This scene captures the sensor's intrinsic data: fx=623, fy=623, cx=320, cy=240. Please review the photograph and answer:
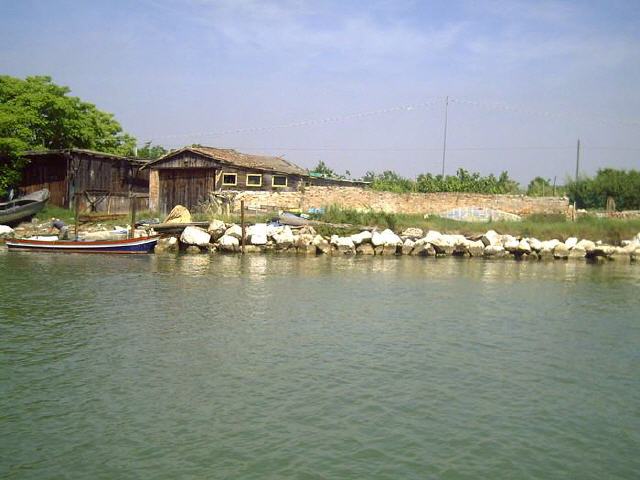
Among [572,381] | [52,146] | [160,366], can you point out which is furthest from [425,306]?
[52,146]

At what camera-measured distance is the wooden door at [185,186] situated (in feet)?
114

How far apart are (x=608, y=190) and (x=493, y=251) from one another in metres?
17.2

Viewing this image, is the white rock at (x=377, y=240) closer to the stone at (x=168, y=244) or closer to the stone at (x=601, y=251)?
the stone at (x=168, y=244)

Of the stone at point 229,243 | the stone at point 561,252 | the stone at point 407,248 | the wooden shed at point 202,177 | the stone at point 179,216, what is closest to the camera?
the stone at point 229,243

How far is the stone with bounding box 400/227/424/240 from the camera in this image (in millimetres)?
30706

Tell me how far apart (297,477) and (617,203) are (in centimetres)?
3916

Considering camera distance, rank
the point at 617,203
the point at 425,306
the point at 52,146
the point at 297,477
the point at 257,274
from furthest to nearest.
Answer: the point at 617,203
the point at 52,146
the point at 257,274
the point at 425,306
the point at 297,477

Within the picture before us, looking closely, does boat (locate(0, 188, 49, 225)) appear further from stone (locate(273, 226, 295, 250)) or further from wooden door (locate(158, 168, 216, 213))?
stone (locate(273, 226, 295, 250))

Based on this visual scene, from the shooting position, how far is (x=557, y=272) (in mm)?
24656

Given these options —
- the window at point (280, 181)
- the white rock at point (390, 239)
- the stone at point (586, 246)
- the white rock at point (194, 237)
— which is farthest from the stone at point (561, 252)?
the white rock at point (194, 237)

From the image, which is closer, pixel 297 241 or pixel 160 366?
pixel 160 366

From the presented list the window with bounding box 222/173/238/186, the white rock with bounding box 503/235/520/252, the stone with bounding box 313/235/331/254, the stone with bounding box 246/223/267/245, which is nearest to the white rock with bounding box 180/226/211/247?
the stone with bounding box 246/223/267/245

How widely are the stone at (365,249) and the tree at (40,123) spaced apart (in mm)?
18132

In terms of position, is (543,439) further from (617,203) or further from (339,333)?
(617,203)
